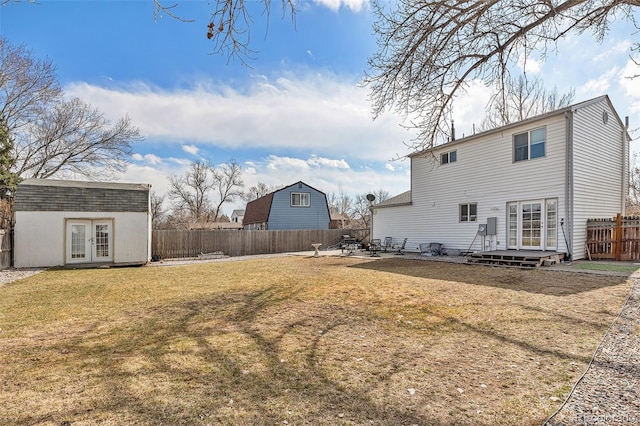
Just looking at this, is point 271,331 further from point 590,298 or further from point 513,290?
point 590,298

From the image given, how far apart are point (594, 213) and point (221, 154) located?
39.8m

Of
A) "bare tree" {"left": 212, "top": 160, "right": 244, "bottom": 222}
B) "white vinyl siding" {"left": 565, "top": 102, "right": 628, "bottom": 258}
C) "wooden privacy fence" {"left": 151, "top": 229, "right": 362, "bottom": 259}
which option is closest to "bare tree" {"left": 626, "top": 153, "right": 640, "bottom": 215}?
"white vinyl siding" {"left": 565, "top": 102, "right": 628, "bottom": 258}

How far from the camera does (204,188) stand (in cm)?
4403

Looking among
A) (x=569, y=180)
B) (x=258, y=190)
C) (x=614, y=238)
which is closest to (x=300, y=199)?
(x=569, y=180)

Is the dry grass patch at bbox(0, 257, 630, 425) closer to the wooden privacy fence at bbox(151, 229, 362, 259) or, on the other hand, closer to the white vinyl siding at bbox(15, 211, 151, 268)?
the white vinyl siding at bbox(15, 211, 151, 268)

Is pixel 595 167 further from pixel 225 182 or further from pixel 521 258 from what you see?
pixel 225 182

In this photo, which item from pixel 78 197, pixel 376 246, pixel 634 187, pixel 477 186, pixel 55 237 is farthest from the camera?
pixel 634 187

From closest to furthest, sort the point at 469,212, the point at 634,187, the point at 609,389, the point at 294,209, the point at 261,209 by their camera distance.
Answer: the point at 609,389
the point at 469,212
the point at 634,187
the point at 294,209
the point at 261,209

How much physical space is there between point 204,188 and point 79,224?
31.9 meters

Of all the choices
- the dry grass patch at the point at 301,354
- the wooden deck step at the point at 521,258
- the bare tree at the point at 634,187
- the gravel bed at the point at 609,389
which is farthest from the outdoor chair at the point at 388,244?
the bare tree at the point at 634,187

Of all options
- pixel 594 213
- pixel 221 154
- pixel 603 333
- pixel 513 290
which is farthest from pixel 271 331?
pixel 221 154

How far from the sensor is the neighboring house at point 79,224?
12.3 m

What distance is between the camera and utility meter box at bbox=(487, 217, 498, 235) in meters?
13.0

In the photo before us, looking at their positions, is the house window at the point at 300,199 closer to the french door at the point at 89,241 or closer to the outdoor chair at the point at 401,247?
the outdoor chair at the point at 401,247
